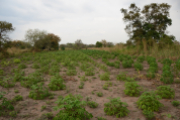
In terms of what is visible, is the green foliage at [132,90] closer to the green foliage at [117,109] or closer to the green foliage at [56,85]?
the green foliage at [117,109]

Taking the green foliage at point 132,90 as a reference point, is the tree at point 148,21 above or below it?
above

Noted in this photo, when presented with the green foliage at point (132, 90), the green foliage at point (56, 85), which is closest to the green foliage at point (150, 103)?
the green foliage at point (132, 90)

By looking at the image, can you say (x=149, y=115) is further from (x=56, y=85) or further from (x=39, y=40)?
(x=39, y=40)

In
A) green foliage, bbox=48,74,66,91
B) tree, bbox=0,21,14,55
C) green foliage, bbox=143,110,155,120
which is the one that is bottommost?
green foliage, bbox=143,110,155,120

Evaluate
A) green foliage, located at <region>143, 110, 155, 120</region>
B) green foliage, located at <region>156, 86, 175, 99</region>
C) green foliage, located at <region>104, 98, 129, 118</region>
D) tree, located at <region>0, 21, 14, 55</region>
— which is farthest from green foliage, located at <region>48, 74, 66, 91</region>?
tree, located at <region>0, 21, 14, 55</region>

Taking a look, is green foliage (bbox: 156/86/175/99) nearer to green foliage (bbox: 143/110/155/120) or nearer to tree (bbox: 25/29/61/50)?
green foliage (bbox: 143/110/155/120)

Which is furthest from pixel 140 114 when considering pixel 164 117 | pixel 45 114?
pixel 45 114

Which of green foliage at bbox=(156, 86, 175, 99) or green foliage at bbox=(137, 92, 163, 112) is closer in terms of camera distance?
green foliage at bbox=(137, 92, 163, 112)

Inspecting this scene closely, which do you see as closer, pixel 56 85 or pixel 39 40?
pixel 56 85

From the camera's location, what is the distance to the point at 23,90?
5.16m

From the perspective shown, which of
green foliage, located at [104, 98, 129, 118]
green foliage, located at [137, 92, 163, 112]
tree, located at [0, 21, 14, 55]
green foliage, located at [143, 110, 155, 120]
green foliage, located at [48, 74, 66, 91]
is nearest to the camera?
green foliage, located at [143, 110, 155, 120]

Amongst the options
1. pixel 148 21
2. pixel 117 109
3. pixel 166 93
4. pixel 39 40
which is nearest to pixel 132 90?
pixel 166 93

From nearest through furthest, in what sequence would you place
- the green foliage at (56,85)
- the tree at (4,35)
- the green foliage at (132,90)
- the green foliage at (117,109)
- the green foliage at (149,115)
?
1. the green foliage at (149,115)
2. the green foliage at (117,109)
3. the green foliage at (132,90)
4. the green foliage at (56,85)
5. the tree at (4,35)

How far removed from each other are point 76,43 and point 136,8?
79.9 ft
